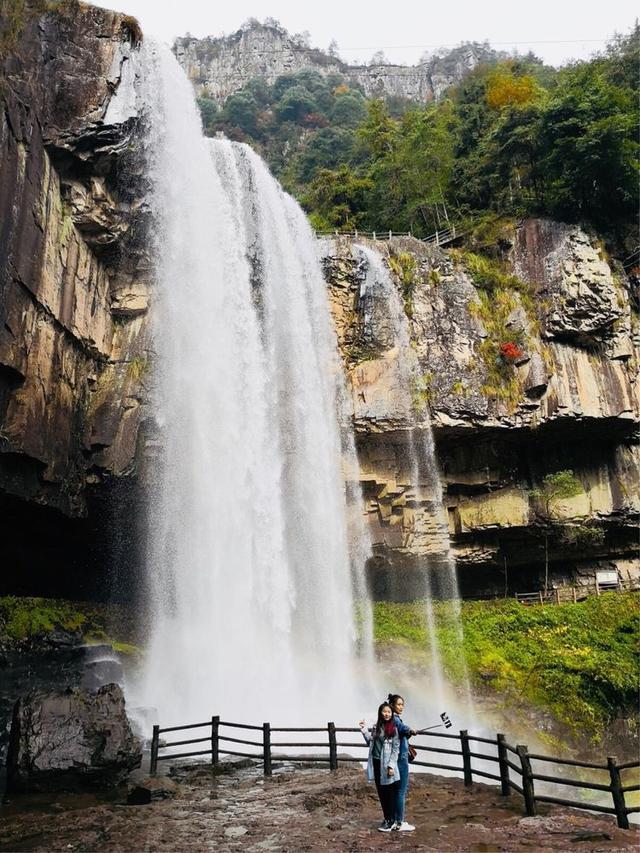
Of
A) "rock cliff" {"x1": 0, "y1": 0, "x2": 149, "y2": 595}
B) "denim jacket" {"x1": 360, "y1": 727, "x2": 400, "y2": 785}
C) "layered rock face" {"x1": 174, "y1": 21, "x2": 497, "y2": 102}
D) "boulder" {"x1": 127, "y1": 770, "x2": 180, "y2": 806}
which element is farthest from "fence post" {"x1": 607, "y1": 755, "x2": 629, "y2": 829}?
"layered rock face" {"x1": 174, "y1": 21, "x2": 497, "y2": 102}

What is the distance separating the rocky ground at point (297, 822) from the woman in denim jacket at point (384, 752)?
0.54 m

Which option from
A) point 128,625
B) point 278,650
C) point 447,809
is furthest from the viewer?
point 128,625

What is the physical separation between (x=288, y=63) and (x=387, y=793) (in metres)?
101

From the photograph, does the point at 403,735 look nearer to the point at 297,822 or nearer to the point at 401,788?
the point at 401,788

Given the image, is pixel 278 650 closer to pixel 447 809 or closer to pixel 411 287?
pixel 447 809

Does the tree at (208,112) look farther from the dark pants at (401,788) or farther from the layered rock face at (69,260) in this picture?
the dark pants at (401,788)

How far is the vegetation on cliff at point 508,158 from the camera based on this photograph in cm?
2448

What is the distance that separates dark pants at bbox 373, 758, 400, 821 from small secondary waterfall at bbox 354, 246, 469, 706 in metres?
15.4

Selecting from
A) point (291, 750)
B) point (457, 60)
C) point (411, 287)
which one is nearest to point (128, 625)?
point (291, 750)

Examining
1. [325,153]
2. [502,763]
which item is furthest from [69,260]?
[325,153]

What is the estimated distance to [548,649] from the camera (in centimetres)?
2025

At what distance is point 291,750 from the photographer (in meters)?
11.9

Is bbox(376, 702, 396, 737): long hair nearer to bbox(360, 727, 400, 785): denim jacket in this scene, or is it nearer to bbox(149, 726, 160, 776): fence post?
bbox(360, 727, 400, 785): denim jacket

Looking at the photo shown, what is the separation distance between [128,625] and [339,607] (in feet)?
24.7
